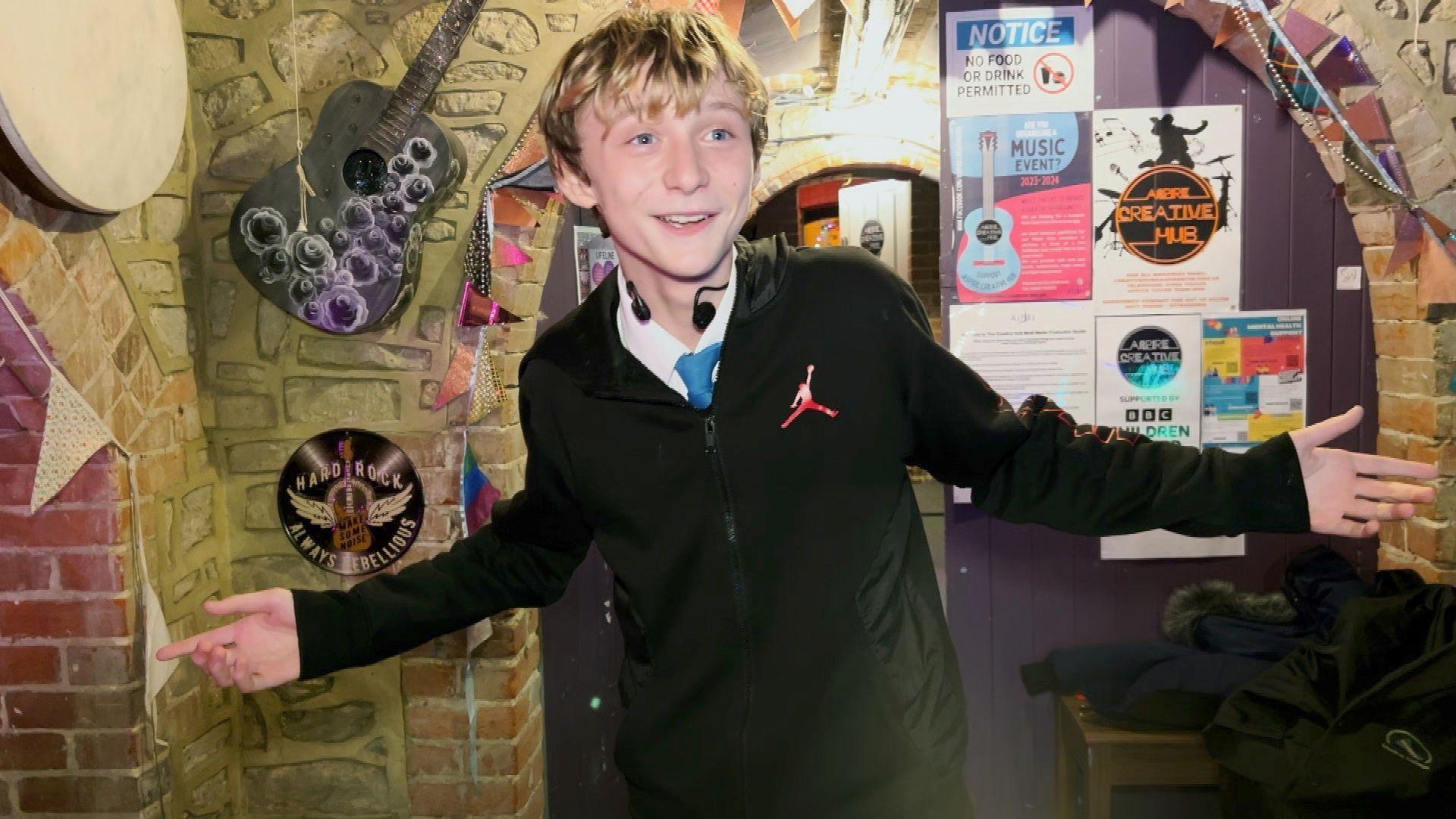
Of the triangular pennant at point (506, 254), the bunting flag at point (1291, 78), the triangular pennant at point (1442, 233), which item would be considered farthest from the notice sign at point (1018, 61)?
the triangular pennant at point (506, 254)

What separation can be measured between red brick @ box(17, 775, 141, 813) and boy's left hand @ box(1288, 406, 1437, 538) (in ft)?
7.64

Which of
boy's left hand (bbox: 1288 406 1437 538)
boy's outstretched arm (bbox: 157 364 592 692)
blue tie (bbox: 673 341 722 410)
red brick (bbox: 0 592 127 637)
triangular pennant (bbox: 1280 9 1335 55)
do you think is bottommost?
red brick (bbox: 0 592 127 637)

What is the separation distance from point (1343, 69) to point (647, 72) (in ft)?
6.13

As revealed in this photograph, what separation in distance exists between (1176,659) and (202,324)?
2.51m

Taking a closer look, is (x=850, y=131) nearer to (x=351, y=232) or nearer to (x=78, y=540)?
(x=351, y=232)

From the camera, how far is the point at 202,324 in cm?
246

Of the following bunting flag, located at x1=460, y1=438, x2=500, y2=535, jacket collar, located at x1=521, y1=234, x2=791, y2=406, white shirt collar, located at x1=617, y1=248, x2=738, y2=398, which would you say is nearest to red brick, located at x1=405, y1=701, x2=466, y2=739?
bunting flag, located at x1=460, y1=438, x2=500, y2=535

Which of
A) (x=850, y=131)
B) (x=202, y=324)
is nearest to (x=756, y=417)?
(x=202, y=324)

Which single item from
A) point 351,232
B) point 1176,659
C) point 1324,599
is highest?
point 351,232

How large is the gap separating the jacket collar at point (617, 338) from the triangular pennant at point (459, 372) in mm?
1044

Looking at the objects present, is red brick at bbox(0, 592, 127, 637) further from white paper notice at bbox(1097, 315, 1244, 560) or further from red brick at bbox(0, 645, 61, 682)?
white paper notice at bbox(1097, 315, 1244, 560)

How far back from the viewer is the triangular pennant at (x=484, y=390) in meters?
2.42

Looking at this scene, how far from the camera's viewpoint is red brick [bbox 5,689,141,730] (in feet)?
7.18

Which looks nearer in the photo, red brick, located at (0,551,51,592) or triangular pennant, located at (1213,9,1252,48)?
red brick, located at (0,551,51,592)
